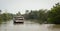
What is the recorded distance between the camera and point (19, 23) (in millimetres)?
6621

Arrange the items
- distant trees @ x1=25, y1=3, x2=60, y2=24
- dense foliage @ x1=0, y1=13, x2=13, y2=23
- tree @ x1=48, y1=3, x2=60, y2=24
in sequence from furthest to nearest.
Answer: dense foliage @ x1=0, y1=13, x2=13, y2=23, tree @ x1=48, y1=3, x2=60, y2=24, distant trees @ x1=25, y1=3, x2=60, y2=24

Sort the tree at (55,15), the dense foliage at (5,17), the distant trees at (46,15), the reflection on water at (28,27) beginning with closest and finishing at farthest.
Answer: the reflection on water at (28,27) < the distant trees at (46,15) < the tree at (55,15) < the dense foliage at (5,17)

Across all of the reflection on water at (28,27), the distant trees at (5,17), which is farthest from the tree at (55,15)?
the distant trees at (5,17)

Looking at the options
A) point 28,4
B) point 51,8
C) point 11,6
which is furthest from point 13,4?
point 51,8

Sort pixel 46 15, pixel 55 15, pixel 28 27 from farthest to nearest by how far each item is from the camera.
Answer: pixel 55 15 → pixel 46 15 → pixel 28 27

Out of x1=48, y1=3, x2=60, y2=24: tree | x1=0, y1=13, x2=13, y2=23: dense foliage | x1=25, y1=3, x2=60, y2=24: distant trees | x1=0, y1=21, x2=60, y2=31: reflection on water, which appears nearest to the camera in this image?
x1=0, y1=21, x2=60, y2=31: reflection on water

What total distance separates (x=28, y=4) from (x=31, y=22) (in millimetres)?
863

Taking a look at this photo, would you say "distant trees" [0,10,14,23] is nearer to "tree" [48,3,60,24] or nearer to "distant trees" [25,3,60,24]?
"distant trees" [25,3,60,24]

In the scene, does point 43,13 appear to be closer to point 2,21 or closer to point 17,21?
point 17,21

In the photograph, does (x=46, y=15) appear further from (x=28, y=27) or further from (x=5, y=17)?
(x=5, y=17)

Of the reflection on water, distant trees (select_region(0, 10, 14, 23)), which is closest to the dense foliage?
distant trees (select_region(0, 10, 14, 23))

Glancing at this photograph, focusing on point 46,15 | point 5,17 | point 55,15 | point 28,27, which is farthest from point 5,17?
point 55,15

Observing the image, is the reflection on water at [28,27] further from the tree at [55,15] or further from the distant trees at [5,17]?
the tree at [55,15]

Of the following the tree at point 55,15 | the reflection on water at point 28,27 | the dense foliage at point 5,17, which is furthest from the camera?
the dense foliage at point 5,17
